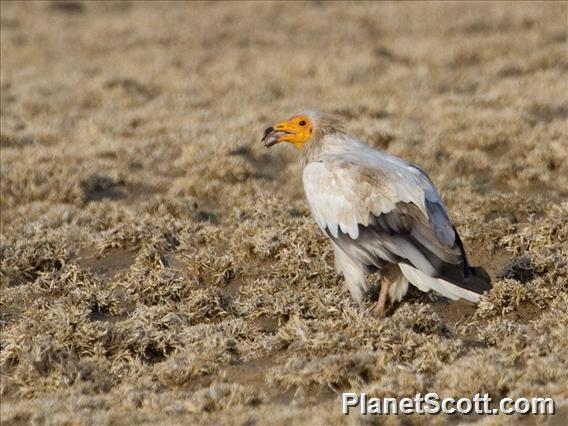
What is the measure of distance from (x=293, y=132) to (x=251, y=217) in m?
2.10

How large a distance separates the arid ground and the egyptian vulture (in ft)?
0.86

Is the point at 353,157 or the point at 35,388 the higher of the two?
the point at 353,157

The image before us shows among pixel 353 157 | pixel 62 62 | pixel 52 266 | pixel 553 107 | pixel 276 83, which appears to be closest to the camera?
pixel 353 157

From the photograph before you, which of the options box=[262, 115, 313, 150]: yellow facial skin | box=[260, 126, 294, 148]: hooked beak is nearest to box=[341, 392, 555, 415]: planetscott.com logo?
box=[262, 115, 313, 150]: yellow facial skin

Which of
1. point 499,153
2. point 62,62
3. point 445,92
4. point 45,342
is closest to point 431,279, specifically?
point 45,342

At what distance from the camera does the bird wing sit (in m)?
7.75

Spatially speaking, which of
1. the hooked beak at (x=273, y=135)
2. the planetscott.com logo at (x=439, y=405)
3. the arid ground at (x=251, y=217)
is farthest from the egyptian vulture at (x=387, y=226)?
the planetscott.com logo at (x=439, y=405)

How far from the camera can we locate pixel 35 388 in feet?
23.0

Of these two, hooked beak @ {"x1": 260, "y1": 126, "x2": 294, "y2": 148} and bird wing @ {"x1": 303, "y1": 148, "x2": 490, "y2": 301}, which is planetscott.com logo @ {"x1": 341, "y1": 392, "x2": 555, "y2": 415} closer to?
bird wing @ {"x1": 303, "y1": 148, "x2": 490, "y2": 301}

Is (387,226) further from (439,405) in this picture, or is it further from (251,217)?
(251,217)

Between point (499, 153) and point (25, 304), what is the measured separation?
22.2ft

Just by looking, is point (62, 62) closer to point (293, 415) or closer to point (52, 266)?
point (52, 266)

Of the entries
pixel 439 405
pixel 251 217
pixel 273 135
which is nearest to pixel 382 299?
pixel 273 135

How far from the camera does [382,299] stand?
837cm
